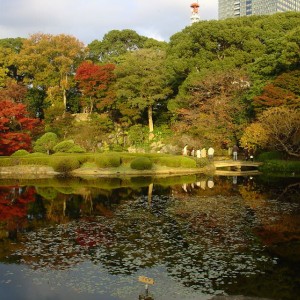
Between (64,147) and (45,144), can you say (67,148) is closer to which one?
(64,147)

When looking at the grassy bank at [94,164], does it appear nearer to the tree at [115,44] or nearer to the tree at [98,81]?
the tree at [98,81]

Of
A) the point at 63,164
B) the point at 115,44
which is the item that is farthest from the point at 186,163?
the point at 115,44

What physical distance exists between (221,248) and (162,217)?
4.82 metres

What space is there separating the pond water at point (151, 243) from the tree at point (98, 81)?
25792mm

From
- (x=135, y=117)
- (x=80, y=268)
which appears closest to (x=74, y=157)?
(x=135, y=117)

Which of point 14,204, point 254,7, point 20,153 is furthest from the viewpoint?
point 254,7

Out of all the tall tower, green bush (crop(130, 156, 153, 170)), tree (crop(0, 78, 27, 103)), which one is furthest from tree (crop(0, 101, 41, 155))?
the tall tower

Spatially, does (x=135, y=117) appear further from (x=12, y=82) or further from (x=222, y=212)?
(x=222, y=212)

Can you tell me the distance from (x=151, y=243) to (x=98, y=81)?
38.1 m

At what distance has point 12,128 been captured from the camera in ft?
124

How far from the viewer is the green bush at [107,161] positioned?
109 feet

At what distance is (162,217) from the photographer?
17625 mm

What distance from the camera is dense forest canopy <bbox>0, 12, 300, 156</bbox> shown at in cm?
3600

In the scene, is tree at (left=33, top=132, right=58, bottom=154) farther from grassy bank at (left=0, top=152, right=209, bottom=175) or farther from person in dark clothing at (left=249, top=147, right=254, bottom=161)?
person in dark clothing at (left=249, top=147, right=254, bottom=161)
